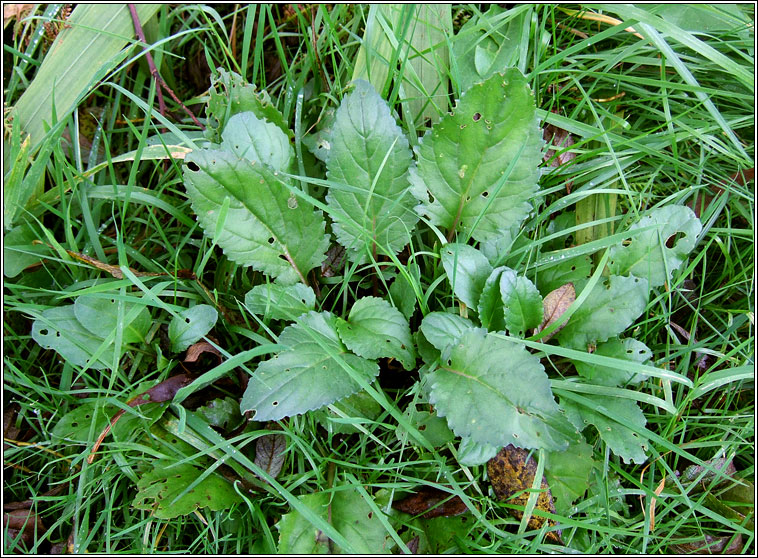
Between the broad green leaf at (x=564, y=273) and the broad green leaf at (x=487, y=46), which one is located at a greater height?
the broad green leaf at (x=487, y=46)

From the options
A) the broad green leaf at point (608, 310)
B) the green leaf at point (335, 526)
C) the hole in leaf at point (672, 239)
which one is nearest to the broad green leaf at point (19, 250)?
the green leaf at point (335, 526)

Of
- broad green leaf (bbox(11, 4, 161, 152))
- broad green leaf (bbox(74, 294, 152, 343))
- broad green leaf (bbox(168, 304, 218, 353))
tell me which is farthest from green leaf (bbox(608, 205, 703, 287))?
broad green leaf (bbox(11, 4, 161, 152))

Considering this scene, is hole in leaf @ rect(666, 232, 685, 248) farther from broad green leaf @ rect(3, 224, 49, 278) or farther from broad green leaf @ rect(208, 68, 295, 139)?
broad green leaf @ rect(3, 224, 49, 278)

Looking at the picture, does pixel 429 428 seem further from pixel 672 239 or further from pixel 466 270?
pixel 672 239

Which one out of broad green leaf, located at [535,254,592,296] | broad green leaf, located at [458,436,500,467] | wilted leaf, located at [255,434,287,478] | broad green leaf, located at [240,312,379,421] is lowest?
wilted leaf, located at [255,434,287,478]

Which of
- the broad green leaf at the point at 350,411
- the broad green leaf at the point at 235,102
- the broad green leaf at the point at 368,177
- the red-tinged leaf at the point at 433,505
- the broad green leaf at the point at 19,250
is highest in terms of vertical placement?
the broad green leaf at the point at 235,102

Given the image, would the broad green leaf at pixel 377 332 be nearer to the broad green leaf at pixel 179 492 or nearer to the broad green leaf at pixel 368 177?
the broad green leaf at pixel 368 177

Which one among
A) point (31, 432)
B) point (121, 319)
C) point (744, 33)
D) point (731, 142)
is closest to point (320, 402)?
point (121, 319)
